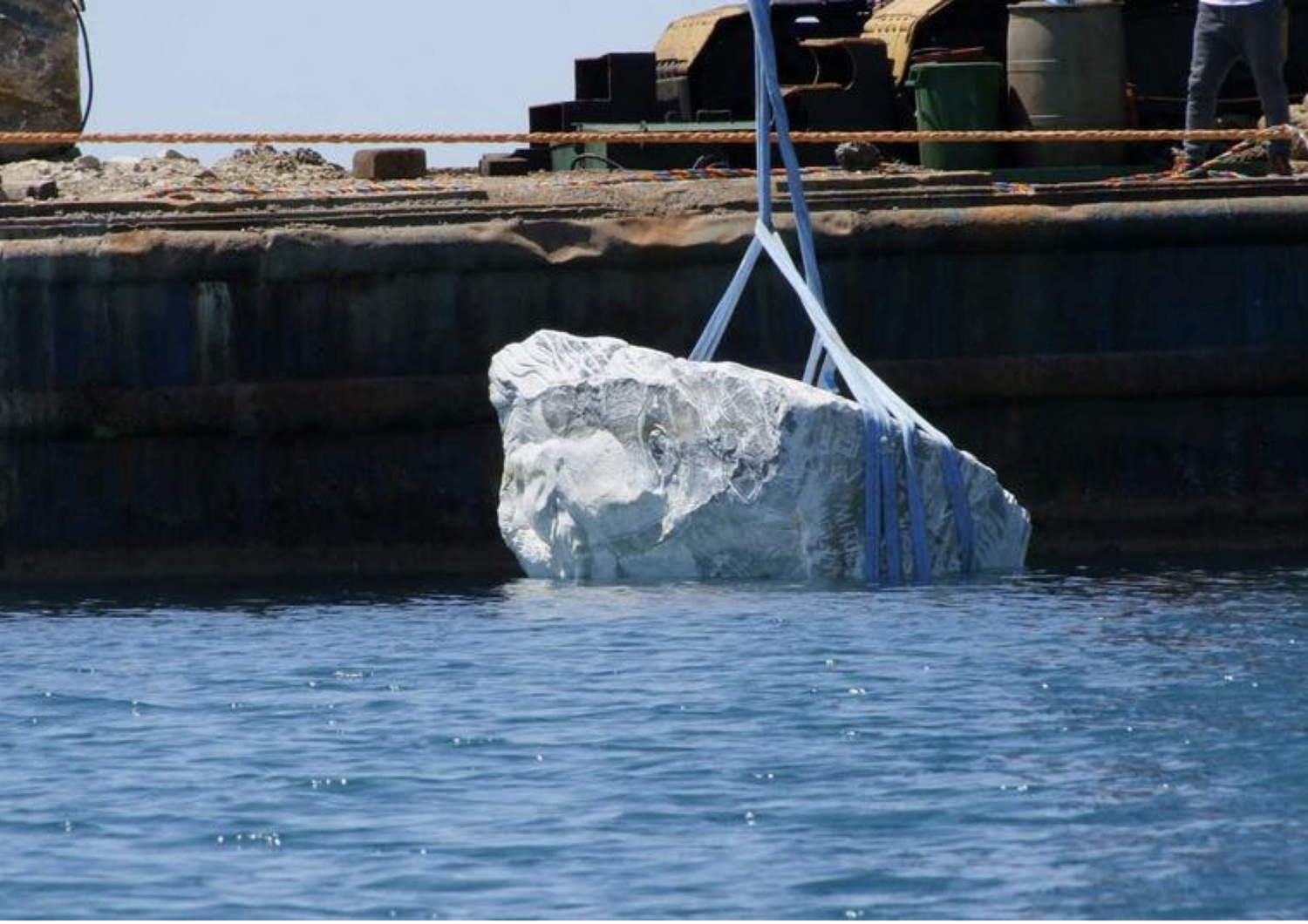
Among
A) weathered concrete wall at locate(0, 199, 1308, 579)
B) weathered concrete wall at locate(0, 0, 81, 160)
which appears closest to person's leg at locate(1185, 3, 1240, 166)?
weathered concrete wall at locate(0, 199, 1308, 579)

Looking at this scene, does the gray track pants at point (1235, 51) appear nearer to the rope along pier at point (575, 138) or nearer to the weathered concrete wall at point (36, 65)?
the rope along pier at point (575, 138)

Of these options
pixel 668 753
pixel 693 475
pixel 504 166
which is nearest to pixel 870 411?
pixel 693 475

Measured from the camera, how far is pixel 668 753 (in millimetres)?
8078

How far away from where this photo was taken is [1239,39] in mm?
14602

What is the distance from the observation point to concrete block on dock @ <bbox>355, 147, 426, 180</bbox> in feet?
57.1

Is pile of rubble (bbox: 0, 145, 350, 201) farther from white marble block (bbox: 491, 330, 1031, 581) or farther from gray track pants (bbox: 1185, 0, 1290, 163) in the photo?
gray track pants (bbox: 1185, 0, 1290, 163)

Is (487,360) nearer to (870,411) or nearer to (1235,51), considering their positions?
(870,411)

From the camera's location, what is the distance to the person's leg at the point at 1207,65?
14.6 meters

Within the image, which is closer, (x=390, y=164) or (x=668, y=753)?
(x=668, y=753)

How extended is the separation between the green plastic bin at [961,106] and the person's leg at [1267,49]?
264 centimetres

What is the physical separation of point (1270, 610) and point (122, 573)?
16.9 ft

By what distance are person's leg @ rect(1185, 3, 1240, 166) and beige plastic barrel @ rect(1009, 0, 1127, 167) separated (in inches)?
80.9

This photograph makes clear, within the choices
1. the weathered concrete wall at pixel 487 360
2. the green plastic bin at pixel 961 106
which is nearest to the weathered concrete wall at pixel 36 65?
the green plastic bin at pixel 961 106

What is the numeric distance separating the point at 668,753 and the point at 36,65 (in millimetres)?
13269
